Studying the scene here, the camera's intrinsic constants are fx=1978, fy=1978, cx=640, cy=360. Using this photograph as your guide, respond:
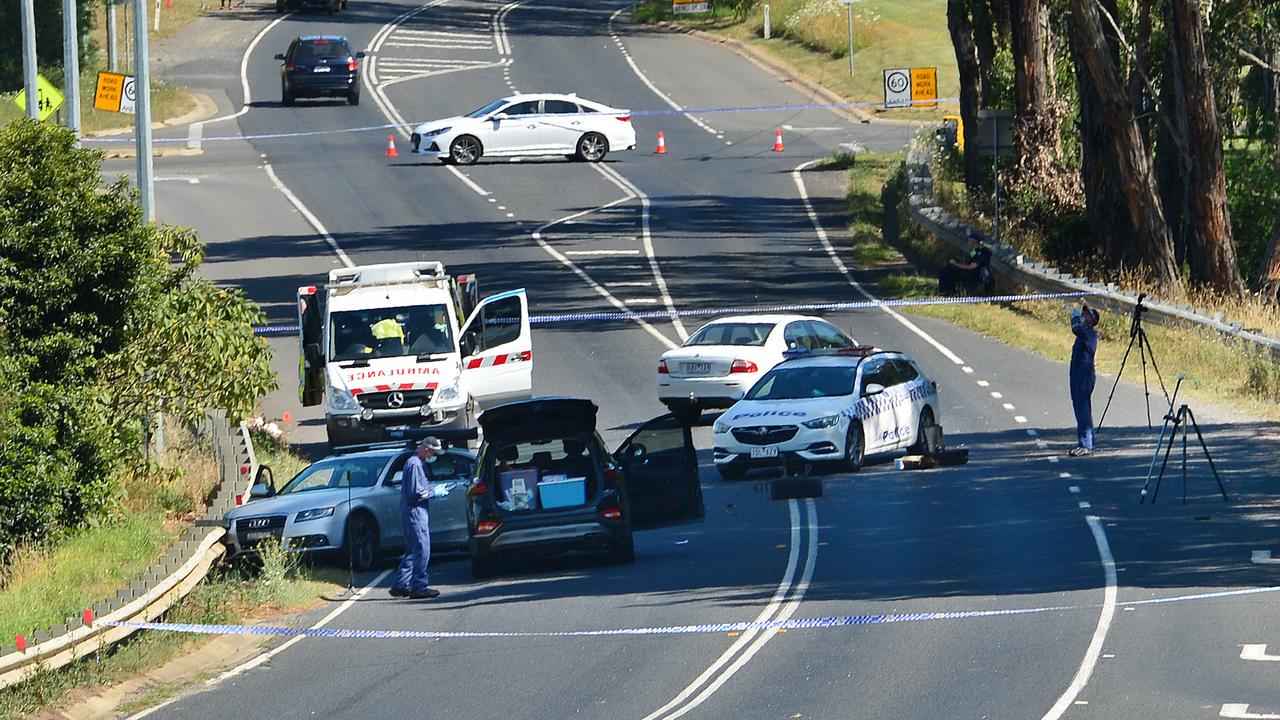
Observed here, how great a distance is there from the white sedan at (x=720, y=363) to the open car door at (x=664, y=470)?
23.1 feet

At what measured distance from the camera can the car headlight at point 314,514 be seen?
787 inches

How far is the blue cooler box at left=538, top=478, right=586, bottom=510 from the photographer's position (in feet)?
63.4

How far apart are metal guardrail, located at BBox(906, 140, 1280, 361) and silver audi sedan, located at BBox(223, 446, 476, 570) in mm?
13988

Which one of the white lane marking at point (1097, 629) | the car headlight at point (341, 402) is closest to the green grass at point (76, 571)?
the car headlight at point (341, 402)

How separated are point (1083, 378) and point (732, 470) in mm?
4474

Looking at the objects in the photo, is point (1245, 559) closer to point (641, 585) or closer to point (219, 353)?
point (641, 585)

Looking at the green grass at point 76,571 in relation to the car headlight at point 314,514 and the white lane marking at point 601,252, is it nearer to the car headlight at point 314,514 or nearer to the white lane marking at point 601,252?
the car headlight at point 314,514

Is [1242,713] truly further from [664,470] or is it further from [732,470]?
[732,470]

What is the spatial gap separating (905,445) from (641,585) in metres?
7.62

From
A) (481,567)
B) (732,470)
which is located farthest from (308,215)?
(481,567)

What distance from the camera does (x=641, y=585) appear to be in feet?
61.0

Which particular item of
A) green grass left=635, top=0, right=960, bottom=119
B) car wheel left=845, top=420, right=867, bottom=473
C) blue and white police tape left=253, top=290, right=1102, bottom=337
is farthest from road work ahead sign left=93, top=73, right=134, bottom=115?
green grass left=635, top=0, right=960, bottom=119

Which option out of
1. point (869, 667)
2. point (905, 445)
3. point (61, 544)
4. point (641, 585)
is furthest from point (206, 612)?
point (905, 445)

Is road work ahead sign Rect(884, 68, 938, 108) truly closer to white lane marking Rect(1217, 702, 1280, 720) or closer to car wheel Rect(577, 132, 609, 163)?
car wheel Rect(577, 132, 609, 163)
